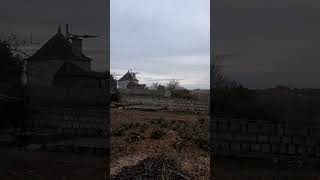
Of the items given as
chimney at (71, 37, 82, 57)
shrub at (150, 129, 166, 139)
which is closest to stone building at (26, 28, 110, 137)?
chimney at (71, 37, 82, 57)

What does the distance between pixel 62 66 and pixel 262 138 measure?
2.65 metres

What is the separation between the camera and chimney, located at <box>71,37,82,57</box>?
5041 mm

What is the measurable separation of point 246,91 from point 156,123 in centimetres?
573

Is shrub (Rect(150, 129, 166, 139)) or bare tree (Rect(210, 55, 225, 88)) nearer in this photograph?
bare tree (Rect(210, 55, 225, 88))

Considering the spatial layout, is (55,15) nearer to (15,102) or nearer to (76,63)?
(76,63)

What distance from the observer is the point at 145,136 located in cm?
895

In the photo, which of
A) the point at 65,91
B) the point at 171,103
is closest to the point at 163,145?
the point at 65,91

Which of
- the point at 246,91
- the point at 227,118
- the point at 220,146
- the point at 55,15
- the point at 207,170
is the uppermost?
the point at 55,15

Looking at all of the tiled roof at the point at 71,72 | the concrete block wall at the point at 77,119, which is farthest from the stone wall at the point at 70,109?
the tiled roof at the point at 71,72

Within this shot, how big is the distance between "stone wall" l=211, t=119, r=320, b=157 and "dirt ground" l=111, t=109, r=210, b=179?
885mm

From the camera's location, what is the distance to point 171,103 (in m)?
16.1

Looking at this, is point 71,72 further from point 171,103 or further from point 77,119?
point 171,103

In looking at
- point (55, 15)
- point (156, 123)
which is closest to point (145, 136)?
point (156, 123)

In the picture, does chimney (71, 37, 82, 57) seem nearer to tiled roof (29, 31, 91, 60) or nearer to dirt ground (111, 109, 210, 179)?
tiled roof (29, 31, 91, 60)
